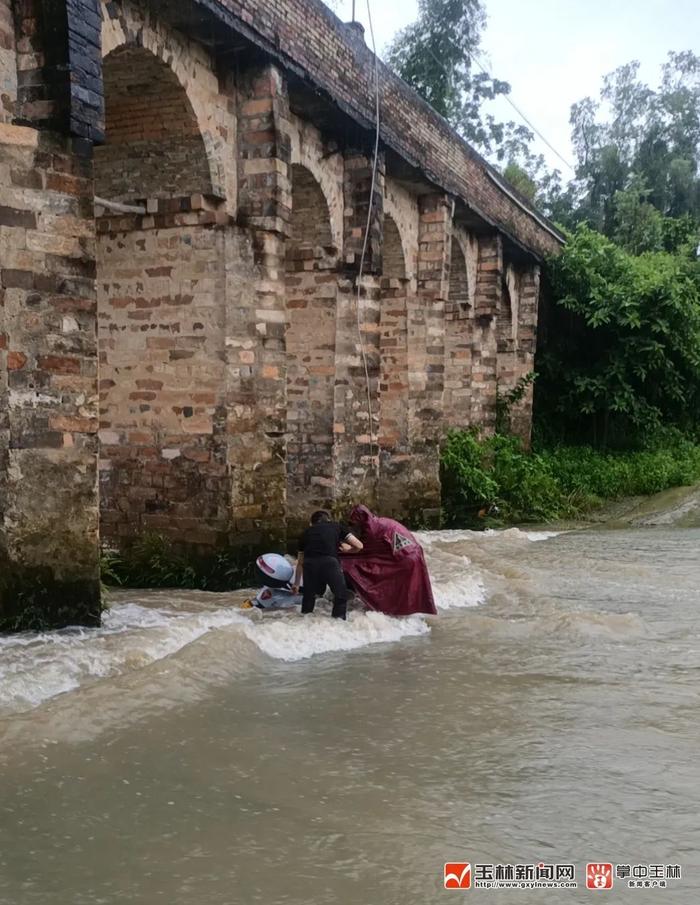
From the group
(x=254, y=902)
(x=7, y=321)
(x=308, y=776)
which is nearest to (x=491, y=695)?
(x=308, y=776)

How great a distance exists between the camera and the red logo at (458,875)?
3.16 meters

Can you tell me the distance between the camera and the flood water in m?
3.27

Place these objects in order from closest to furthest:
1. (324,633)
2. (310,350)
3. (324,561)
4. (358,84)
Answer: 1. (324,633)
2. (324,561)
3. (358,84)
4. (310,350)

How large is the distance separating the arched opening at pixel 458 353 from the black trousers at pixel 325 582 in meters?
9.40

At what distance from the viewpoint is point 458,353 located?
53.3ft

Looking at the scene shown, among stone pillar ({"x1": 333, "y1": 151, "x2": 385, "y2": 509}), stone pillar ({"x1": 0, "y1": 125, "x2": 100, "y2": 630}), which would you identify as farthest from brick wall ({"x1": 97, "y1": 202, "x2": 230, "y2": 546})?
stone pillar ({"x1": 333, "y1": 151, "x2": 385, "y2": 509})

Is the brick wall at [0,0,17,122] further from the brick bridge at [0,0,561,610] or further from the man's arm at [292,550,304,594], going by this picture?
the man's arm at [292,550,304,594]

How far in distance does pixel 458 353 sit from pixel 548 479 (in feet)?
9.33

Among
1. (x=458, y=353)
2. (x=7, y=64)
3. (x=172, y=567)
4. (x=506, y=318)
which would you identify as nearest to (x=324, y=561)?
(x=172, y=567)

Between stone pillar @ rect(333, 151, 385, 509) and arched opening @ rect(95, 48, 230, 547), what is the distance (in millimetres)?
2573

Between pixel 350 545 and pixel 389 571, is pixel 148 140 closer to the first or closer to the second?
pixel 350 545

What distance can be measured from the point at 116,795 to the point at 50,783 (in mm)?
338

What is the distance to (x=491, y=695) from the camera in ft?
17.3

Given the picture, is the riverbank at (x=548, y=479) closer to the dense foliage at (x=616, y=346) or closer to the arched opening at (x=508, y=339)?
the dense foliage at (x=616, y=346)
